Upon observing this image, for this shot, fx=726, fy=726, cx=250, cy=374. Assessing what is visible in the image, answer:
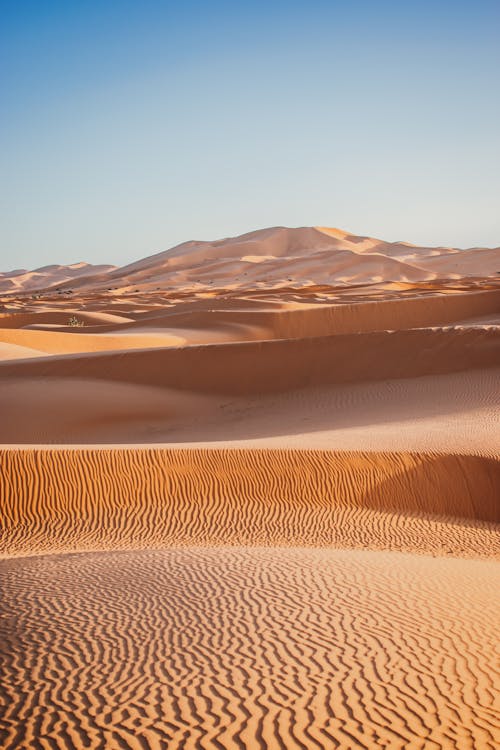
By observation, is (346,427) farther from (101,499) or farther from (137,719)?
(137,719)

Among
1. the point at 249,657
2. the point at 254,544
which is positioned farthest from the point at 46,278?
the point at 249,657

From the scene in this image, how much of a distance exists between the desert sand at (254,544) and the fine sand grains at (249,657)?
2 cm

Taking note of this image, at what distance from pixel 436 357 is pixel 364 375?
199 cm

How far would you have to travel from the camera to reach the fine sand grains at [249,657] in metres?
3.56

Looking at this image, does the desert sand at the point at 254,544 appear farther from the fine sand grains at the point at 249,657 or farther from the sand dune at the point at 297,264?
the sand dune at the point at 297,264

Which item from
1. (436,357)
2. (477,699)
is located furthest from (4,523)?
(436,357)

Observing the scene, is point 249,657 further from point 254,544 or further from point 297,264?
point 297,264

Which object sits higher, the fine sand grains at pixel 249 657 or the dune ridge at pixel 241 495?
the fine sand grains at pixel 249 657

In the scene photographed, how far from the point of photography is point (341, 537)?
948 centimetres

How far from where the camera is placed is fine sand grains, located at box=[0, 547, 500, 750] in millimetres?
Answer: 3564

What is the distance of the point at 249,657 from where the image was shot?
442 centimetres

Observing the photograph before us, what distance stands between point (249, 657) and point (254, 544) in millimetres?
4733

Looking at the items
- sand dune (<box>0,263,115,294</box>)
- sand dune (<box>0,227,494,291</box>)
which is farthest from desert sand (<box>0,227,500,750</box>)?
sand dune (<box>0,263,115,294</box>)

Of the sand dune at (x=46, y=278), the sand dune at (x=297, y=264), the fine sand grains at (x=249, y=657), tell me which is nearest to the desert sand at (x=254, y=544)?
the fine sand grains at (x=249, y=657)
